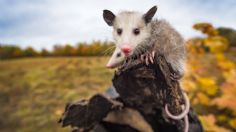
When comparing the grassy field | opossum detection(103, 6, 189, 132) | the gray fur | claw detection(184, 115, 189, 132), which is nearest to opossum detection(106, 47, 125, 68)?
opossum detection(103, 6, 189, 132)

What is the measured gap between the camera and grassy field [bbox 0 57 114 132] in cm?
861

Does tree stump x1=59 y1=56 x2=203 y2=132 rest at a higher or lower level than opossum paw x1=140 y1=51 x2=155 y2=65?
lower

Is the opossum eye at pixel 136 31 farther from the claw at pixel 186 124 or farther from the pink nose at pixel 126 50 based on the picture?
the claw at pixel 186 124

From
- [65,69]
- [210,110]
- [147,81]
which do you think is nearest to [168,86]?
[147,81]

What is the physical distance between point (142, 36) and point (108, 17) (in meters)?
0.28

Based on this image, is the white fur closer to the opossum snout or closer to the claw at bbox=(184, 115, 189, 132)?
the opossum snout

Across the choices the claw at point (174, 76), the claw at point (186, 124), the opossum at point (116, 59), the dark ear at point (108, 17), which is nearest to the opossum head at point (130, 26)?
the dark ear at point (108, 17)

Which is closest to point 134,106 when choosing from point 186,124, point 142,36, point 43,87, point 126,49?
point 186,124

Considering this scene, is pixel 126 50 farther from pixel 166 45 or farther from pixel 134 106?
pixel 134 106

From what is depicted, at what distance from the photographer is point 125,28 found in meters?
3.15

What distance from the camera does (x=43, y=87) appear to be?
9.63 m

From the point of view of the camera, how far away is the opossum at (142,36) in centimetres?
307

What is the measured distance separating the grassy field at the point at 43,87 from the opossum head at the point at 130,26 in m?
5.16

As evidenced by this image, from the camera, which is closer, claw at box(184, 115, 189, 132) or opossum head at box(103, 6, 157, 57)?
opossum head at box(103, 6, 157, 57)
